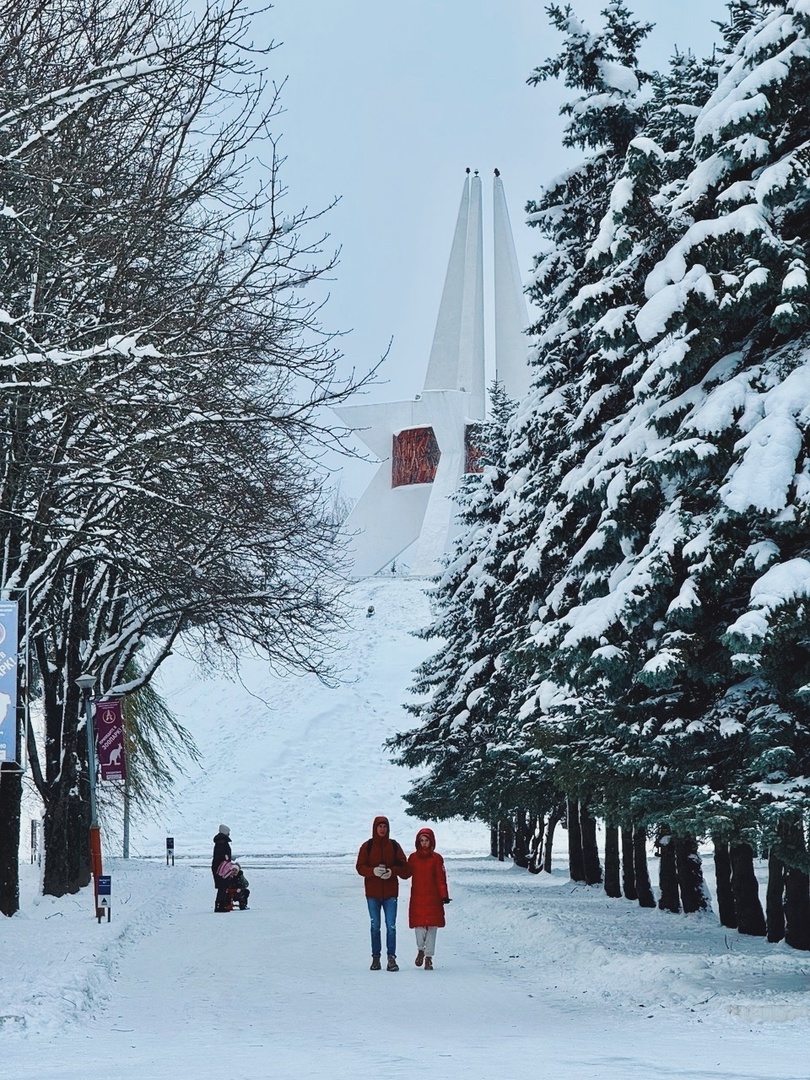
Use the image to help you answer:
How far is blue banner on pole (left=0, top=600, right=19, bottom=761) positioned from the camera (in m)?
11.7

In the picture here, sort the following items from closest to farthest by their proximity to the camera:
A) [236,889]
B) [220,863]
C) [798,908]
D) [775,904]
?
[798,908], [775,904], [236,889], [220,863]

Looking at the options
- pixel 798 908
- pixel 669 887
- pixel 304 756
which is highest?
pixel 304 756

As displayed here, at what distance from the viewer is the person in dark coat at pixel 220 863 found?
22.4m

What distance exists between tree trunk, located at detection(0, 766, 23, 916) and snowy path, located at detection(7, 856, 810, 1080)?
1343 millimetres

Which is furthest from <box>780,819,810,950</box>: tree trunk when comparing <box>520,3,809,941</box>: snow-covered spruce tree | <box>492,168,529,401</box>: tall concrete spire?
<box>492,168,529,401</box>: tall concrete spire

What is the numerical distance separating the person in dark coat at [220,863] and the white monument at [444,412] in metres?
55.5

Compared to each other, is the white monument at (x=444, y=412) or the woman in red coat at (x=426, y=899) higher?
the white monument at (x=444, y=412)

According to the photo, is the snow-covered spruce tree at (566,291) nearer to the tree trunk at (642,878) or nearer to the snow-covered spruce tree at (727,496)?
the tree trunk at (642,878)

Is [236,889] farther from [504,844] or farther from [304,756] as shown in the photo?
[304,756]

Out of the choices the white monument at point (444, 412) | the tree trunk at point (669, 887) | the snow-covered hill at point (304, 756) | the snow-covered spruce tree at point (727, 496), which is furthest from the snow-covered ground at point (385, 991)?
the white monument at point (444, 412)

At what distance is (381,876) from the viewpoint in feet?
45.5

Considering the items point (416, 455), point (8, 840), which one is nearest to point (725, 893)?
point (8, 840)

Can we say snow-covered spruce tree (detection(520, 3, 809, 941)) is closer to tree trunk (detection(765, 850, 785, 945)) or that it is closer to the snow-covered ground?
the snow-covered ground

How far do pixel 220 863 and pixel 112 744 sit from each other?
3600 millimetres
